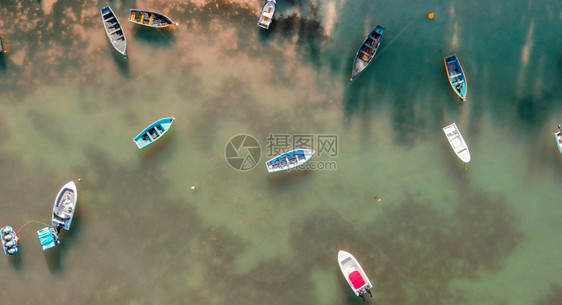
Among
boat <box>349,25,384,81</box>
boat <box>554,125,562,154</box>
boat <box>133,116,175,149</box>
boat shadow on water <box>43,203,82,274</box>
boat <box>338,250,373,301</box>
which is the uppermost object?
boat <box>133,116,175,149</box>

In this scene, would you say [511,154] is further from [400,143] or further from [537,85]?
[400,143]

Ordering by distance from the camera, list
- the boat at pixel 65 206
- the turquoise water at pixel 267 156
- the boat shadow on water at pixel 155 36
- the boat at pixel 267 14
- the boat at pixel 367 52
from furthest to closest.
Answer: the boat shadow on water at pixel 155 36, the turquoise water at pixel 267 156, the boat at pixel 65 206, the boat at pixel 267 14, the boat at pixel 367 52

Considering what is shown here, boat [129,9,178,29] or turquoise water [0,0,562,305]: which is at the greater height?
boat [129,9,178,29]

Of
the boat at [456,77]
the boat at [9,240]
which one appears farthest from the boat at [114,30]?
the boat at [456,77]

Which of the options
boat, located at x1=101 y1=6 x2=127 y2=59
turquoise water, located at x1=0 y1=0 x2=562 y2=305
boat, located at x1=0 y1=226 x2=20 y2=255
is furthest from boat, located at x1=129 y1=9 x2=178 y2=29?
boat, located at x1=0 y1=226 x2=20 y2=255

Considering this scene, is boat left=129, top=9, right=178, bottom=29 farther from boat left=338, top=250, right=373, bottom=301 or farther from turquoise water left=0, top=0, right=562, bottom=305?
boat left=338, top=250, right=373, bottom=301

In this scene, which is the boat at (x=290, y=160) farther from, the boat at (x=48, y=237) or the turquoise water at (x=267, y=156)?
the boat at (x=48, y=237)
